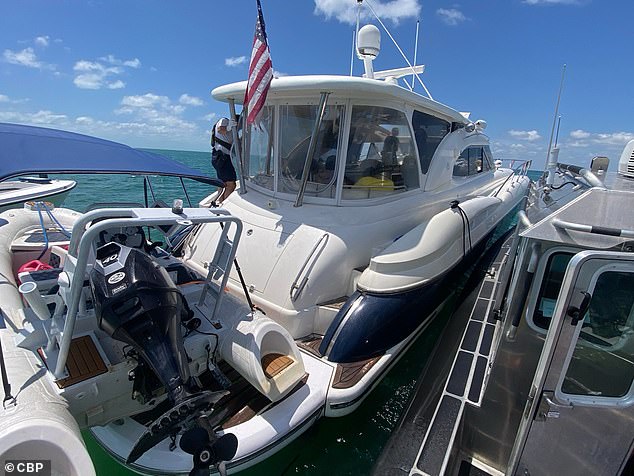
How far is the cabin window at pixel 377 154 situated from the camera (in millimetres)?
3523

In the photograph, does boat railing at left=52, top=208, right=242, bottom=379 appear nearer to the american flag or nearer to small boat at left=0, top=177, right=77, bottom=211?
the american flag

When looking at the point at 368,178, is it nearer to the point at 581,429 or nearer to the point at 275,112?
the point at 275,112

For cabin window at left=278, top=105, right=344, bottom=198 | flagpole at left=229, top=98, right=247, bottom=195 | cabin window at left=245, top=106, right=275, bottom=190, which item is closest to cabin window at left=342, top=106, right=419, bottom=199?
cabin window at left=278, top=105, right=344, bottom=198

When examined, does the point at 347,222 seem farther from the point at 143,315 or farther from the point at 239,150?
the point at 143,315

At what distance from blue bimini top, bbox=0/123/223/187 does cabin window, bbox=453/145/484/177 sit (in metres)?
3.69

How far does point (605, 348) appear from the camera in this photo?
1.50m

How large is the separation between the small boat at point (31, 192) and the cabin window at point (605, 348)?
7725mm

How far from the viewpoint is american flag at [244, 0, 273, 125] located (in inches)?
129

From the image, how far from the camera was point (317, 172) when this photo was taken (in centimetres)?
366

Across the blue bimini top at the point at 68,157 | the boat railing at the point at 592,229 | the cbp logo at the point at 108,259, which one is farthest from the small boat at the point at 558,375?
the blue bimini top at the point at 68,157

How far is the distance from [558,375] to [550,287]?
41cm

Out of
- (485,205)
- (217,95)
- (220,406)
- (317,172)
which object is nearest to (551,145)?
(485,205)

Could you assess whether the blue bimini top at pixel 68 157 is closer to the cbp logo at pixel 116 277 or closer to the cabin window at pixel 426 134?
the cbp logo at pixel 116 277

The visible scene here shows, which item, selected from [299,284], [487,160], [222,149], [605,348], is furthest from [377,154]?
[487,160]
